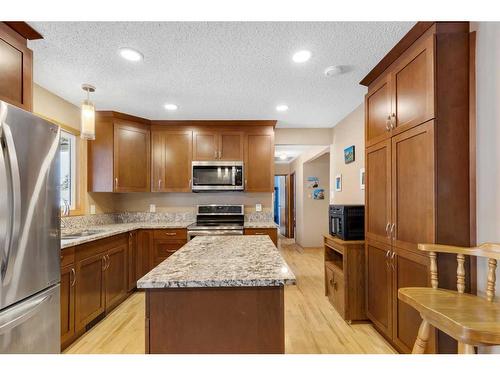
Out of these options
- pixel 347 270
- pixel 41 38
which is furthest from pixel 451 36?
pixel 41 38

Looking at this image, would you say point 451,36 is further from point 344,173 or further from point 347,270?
point 344,173

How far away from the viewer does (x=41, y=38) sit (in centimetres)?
167

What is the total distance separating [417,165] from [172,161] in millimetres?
3038

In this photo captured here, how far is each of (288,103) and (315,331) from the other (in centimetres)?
244

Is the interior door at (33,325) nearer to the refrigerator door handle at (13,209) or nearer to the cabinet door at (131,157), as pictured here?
the refrigerator door handle at (13,209)

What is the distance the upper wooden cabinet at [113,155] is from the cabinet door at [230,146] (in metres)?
1.22

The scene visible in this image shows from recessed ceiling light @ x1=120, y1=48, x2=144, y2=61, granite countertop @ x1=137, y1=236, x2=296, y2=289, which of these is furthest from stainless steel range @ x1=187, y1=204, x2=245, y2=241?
recessed ceiling light @ x1=120, y1=48, x2=144, y2=61

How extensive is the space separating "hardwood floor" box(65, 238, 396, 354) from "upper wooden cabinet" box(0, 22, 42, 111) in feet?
6.26

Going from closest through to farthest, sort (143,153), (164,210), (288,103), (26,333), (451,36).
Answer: (26,333)
(451,36)
(288,103)
(143,153)
(164,210)

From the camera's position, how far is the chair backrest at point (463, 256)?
4.09 feet

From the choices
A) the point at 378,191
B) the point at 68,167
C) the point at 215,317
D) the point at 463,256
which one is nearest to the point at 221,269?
the point at 215,317

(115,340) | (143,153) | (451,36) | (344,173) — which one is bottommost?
(115,340)

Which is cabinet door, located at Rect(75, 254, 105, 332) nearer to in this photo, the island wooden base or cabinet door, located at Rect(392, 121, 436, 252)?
the island wooden base

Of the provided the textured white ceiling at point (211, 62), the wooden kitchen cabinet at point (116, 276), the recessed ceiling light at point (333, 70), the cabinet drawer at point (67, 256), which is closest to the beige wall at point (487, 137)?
the textured white ceiling at point (211, 62)
